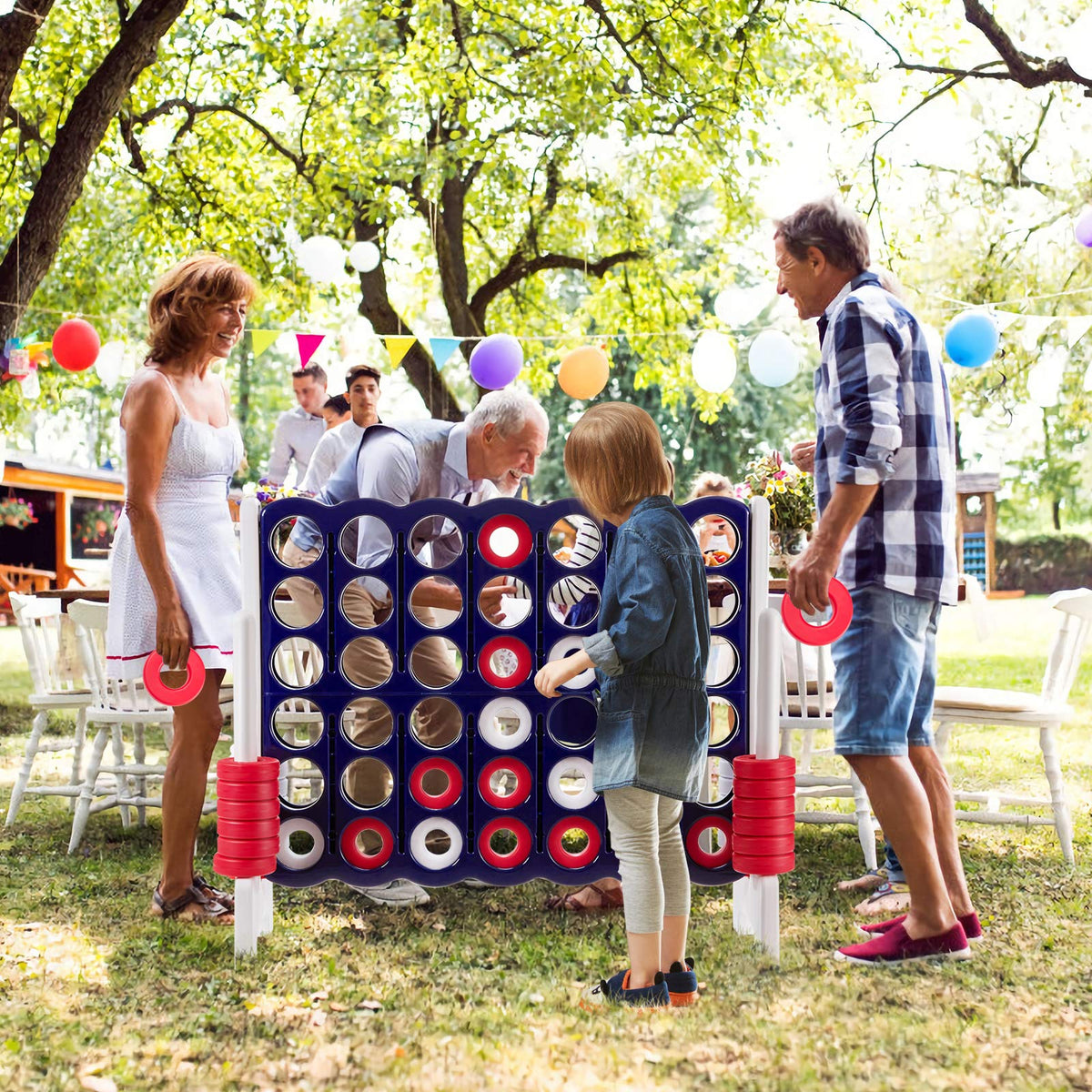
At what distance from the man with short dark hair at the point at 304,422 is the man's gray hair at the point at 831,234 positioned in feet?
14.9

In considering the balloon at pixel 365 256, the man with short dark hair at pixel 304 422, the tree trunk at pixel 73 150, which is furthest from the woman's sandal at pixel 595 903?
the balloon at pixel 365 256

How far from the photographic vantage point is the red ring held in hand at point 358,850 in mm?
2760

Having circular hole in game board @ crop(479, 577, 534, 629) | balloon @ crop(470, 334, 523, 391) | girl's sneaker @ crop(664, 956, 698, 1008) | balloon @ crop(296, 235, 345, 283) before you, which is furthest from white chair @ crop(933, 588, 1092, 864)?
balloon @ crop(296, 235, 345, 283)

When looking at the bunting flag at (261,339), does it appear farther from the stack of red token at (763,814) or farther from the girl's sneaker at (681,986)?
the girl's sneaker at (681,986)

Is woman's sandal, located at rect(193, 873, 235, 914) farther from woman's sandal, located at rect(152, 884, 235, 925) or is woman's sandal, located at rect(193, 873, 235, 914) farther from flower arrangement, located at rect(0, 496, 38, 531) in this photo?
flower arrangement, located at rect(0, 496, 38, 531)

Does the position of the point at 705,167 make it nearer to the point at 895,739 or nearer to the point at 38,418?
the point at 895,739

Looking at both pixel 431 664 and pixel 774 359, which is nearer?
pixel 431 664

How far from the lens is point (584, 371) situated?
25.0ft

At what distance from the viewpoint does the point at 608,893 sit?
315 centimetres

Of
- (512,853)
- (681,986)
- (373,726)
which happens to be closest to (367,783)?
(373,726)

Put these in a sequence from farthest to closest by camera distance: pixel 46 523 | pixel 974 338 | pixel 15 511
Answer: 1. pixel 46 523
2. pixel 15 511
3. pixel 974 338

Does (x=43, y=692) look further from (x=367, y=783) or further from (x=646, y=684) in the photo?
(x=646, y=684)

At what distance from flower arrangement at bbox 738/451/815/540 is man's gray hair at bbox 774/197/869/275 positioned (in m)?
1.58

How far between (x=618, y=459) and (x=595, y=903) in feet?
4.49
